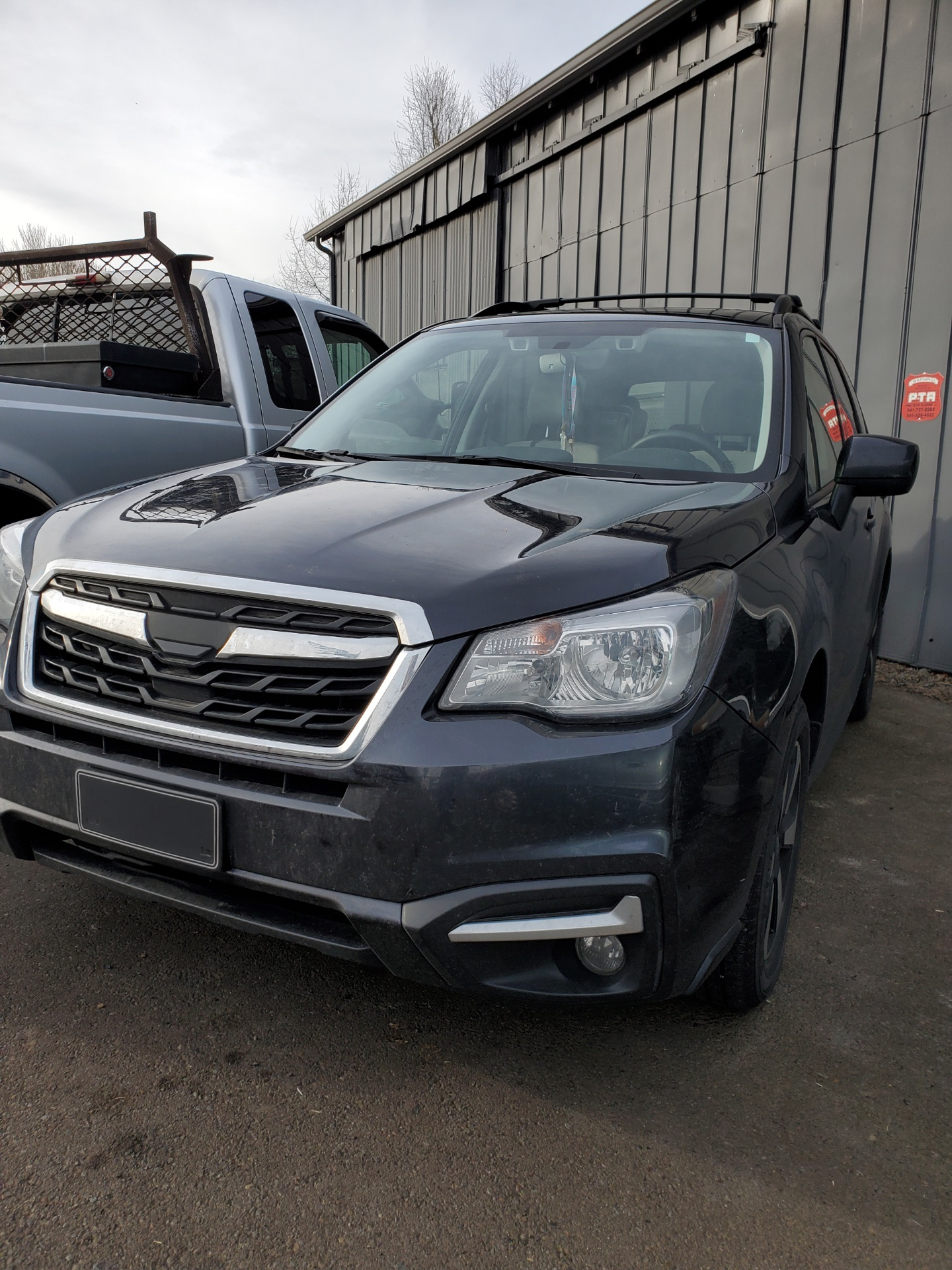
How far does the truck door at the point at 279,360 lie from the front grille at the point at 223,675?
2839mm

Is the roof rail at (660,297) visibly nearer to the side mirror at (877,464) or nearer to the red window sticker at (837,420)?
the red window sticker at (837,420)

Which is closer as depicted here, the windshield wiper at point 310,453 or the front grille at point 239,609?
the front grille at point 239,609

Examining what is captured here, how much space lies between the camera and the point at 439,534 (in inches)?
73.9

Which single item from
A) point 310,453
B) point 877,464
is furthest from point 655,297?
point 310,453

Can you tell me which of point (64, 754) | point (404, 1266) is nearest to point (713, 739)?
point (404, 1266)

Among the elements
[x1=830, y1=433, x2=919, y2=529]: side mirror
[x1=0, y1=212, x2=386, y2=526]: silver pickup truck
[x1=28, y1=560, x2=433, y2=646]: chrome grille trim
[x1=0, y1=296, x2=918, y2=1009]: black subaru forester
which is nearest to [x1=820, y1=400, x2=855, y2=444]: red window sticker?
[x1=830, y1=433, x2=919, y2=529]: side mirror

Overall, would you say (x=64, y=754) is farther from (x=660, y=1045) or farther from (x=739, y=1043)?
(x=739, y=1043)

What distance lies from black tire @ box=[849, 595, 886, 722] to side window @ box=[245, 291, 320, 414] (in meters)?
3.03

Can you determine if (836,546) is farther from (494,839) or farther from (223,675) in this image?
(223,675)

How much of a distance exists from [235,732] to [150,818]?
9.2 inches

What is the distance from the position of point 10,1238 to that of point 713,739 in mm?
1397

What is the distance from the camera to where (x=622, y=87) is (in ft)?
23.8

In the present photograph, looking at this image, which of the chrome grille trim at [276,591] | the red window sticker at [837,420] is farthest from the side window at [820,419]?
the chrome grille trim at [276,591]

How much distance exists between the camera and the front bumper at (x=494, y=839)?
5.11ft
